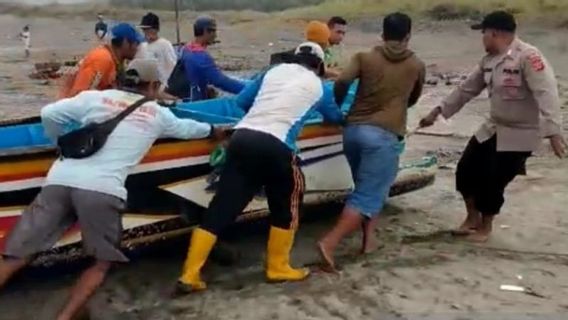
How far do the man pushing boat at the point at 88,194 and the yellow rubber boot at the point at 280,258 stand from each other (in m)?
1.19

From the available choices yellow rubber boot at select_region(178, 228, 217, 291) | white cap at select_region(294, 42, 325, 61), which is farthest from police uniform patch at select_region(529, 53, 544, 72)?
yellow rubber boot at select_region(178, 228, 217, 291)

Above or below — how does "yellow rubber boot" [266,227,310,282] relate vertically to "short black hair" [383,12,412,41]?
below

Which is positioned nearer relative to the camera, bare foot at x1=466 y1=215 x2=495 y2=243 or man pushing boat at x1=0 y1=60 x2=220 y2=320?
man pushing boat at x1=0 y1=60 x2=220 y2=320

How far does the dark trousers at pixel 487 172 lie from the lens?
817 centimetres

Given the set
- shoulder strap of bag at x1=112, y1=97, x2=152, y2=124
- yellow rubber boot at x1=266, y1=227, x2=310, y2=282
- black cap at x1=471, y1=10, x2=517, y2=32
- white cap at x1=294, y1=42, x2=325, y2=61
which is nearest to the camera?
shoulder strap of bag at x1=112, y1=97, x2=152, y2=124

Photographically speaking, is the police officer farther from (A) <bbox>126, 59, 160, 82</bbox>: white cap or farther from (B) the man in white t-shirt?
(B) the man in white t-shirt

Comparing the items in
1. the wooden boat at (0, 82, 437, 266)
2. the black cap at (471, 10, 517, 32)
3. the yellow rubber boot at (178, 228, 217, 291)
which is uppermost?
the black cap at (471, 10, 517, 32)

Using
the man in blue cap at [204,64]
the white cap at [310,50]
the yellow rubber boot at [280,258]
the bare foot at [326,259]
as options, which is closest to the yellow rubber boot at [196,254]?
the yellow rubber boot at [280,258]

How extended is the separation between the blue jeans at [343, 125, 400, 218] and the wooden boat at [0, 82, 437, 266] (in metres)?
0.57

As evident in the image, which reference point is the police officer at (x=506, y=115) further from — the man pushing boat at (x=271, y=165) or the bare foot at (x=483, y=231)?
the man pushing boat at (x=271, y=165)

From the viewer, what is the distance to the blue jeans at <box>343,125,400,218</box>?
25.5 ft

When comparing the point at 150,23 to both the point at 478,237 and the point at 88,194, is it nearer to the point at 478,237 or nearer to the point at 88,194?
the point at 478,237

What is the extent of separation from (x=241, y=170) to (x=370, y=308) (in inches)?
45.7

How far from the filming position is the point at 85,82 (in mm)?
8008
